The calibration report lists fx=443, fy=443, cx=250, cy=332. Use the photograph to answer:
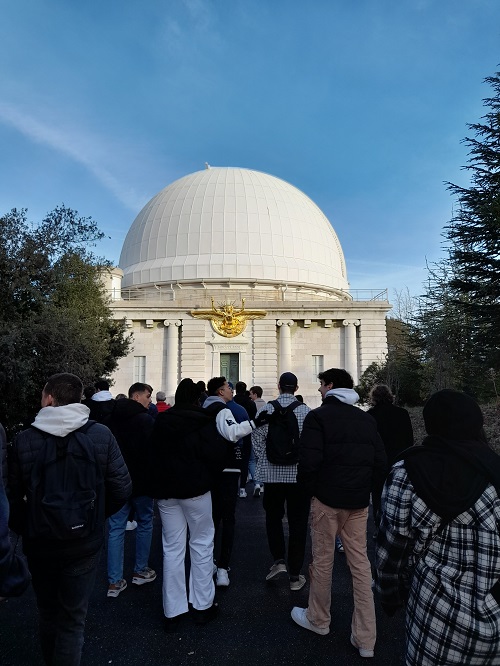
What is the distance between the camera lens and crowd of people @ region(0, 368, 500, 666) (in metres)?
2.11

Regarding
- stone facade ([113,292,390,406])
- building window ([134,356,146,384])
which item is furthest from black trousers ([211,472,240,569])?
building window ([134,356,146,384])

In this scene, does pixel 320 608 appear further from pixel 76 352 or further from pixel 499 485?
pixel 76 352

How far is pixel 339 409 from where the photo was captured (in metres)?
3.82

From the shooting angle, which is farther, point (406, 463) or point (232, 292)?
point (232, 292)

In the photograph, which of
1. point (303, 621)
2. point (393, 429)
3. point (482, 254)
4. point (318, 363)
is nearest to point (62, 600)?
point (303, 621)

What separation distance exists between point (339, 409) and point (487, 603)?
188 cm

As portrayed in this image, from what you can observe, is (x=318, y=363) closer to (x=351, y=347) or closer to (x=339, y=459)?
(x=351, y=347)

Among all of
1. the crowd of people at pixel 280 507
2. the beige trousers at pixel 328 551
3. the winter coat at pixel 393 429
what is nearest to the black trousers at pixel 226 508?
the crowd of people at pixel 280 507

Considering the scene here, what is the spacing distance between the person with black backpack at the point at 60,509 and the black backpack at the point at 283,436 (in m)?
2.10

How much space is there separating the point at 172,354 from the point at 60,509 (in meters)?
23.9

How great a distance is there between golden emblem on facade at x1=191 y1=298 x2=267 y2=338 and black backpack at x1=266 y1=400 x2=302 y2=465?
2171 cm

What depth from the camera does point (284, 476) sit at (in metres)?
4.64

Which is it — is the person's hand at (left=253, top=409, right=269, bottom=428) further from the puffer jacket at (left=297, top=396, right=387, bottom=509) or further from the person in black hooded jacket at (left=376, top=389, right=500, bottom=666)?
the person in black hooded jacket at (left=376, top=389, right=500, bottom=666)

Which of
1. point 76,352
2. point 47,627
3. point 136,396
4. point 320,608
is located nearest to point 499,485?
point 320,608
